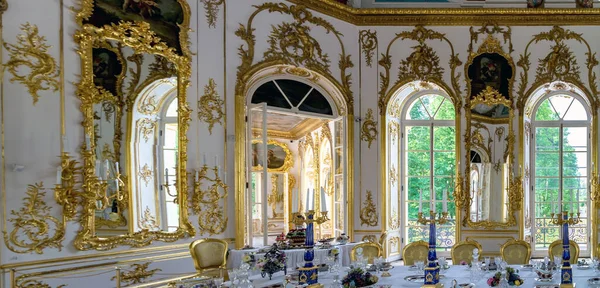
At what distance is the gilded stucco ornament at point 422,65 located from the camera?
905 cm

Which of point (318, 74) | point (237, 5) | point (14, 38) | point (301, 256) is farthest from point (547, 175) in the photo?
point (14, 38)

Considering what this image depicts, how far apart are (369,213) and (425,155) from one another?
6.29ft

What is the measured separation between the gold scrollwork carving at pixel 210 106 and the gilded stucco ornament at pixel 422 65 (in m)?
3.28

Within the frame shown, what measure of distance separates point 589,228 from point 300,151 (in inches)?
248

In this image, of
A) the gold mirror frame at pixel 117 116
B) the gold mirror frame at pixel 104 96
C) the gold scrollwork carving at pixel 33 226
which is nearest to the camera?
the gold scrollwork carving at pixel 33 226

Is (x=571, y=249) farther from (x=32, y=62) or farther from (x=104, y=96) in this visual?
(x=32, y=62)

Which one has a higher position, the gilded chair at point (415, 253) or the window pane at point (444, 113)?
the window pane at point (444, 113)

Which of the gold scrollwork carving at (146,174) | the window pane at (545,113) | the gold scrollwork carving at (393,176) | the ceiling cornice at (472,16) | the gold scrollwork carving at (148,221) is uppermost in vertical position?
the ceiling cornice at (472,16)

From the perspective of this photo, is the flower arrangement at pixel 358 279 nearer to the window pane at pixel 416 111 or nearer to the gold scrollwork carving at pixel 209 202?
the gold scrollwork carving at pixel 209 202

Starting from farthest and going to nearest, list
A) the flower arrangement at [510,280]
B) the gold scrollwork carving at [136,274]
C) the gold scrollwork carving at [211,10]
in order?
the gold scrollwork carving at [211,10]
the gold scrollwork carving at [136,274]
the flower arrangement at [510,280]

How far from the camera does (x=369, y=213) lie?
877 centimetres

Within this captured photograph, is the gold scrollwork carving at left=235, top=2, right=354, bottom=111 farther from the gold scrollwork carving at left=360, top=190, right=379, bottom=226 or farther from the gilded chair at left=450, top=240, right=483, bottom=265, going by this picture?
the gilded chair at left=450, top=240, right=483, bottom=265

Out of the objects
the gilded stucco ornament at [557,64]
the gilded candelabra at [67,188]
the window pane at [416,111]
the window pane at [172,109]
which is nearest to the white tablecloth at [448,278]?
the gilded candelabra at [67,188]

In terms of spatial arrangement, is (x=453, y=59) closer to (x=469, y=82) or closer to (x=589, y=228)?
(x=469, y=82)
